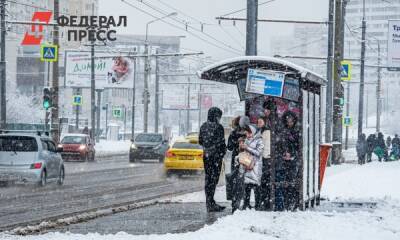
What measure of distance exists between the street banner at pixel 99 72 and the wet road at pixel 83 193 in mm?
40675

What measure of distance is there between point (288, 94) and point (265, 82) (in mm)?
576

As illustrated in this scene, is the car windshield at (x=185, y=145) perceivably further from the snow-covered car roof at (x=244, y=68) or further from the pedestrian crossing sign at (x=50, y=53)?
the snow-covered car roof at (x=244, y=68)

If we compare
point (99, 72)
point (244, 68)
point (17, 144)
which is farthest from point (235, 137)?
point (99, 72)

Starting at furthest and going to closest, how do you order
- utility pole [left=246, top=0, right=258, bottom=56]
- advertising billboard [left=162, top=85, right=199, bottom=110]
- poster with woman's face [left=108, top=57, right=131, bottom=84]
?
advertising billboard [left=162, top=85, right=199, bottom=110]
poster with woman's face [left=108, top=57, right=131, bottom=84]
utility pole [left=246, top=0, right=258, bottom=56]

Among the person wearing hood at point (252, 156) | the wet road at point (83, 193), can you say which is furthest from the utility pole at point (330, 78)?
the person wearing hood at point (252, 156)

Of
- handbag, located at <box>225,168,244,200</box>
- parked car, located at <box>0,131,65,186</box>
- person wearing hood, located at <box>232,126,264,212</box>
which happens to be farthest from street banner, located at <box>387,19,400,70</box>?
person wearing hood, located at <box>232,126,264,212</box>

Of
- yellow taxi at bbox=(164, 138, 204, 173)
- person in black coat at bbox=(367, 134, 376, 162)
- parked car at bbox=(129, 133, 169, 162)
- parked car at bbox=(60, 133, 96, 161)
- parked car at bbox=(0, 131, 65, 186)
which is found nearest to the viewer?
parked car at bbox=(0, 131, 65, 186)

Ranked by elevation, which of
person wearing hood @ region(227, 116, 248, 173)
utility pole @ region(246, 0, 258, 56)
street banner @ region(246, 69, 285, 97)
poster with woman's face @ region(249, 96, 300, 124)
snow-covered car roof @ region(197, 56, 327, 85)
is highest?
utility pole @ region(246, 0, 258, 56)

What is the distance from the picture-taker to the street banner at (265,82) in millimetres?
15883

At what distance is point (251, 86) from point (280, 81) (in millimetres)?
494

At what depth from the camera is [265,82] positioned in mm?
15984

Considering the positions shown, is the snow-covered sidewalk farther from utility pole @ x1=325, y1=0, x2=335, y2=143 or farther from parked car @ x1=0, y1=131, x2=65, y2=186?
utility pole @ x1=325, y1=0, x2=335, y2=143

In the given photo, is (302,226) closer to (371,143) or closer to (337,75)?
(337,75)

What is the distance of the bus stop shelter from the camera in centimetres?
1600
